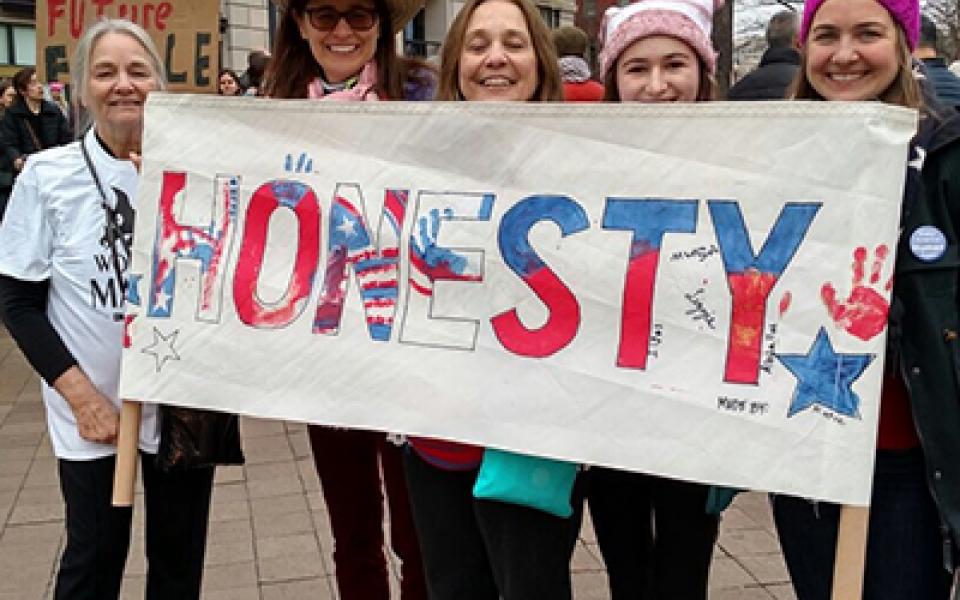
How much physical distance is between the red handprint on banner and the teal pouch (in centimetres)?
64

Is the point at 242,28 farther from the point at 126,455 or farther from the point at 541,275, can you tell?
the point at 541,275

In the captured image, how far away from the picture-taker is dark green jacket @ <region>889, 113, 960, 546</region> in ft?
5.71

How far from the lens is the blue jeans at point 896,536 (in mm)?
1864

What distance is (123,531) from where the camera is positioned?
2.46m

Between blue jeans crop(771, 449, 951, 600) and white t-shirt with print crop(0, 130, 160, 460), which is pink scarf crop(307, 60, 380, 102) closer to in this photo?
white t-shirt with print crop(0, 130, 160, 460)

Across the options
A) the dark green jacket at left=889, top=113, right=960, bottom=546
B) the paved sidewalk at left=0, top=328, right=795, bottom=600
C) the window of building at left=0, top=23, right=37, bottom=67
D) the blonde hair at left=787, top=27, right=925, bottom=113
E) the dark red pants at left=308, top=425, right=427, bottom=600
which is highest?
the window of building at left=0, top=23, right=37, bottom=67

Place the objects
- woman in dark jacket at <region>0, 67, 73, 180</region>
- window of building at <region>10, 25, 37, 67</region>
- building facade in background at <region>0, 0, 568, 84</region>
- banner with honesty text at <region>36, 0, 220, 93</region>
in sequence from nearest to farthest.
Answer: banner with honesty text at <region>36, 0, 220, 93</region> < woman in dark jacket at <region>0, 67, 73, 180</region> < building facade in background at <region>0, 0, 568, 84</region> < window of building at <region>10, 25, 37, 67</region>

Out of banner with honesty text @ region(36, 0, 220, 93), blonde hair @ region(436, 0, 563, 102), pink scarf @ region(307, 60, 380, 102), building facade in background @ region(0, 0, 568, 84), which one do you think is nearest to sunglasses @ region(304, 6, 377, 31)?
pink scarf @ region(307, 60, 380, 102)

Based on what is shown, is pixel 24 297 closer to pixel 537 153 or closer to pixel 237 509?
pixel 537 153

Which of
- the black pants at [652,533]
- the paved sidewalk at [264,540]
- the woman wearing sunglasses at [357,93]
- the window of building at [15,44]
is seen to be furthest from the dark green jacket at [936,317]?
the window of building at [15,44]

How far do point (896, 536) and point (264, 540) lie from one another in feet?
8.60

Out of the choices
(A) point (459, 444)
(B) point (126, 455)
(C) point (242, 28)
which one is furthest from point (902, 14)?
(C) point (242, 28)

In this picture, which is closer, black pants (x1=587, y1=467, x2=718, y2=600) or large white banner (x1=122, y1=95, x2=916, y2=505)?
large white banner (x1=122, y1=95, x2=916, y2=505)

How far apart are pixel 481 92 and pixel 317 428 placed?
3.62ft
